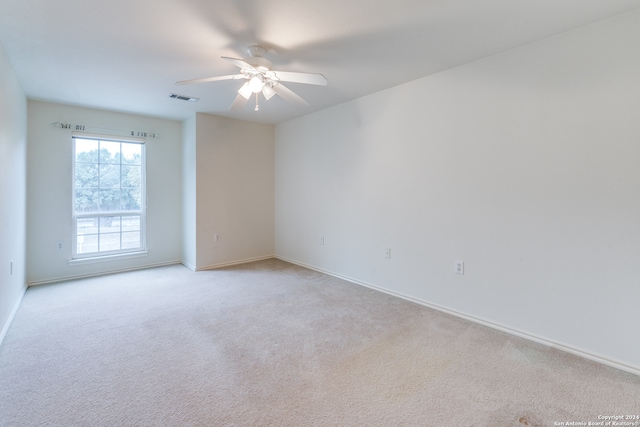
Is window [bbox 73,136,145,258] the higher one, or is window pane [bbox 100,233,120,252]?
window [bbox 73,136,145,258]

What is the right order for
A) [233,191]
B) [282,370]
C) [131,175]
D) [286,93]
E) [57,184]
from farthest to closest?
[233,191] → [131,175] → [57,184] → [286,93] → [282,370]

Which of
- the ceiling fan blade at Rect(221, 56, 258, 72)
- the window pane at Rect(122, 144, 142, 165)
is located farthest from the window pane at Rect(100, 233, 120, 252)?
the ceiling fan blade at Rect(221, 56, 258, 72)

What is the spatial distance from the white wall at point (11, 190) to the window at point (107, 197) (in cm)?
61

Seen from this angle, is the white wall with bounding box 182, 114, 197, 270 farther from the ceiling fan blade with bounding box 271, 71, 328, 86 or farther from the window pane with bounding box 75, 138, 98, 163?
the ceiling fan blade with bounding box 271, 71, 328, 86

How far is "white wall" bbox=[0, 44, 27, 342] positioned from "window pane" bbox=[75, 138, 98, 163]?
0.59 m

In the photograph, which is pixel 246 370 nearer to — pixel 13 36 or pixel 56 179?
pixel 13 36

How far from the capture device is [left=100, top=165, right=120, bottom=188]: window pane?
14.3 feet

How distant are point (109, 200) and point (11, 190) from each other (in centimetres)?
155

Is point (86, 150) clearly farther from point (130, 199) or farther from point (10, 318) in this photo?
point (10, 318)

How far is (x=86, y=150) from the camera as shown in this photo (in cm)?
421

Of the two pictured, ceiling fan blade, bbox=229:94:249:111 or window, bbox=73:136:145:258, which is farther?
window, bbox=73:136:145:258

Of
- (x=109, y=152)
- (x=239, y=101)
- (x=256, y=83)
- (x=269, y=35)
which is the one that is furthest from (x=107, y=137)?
(x=269, y=35)

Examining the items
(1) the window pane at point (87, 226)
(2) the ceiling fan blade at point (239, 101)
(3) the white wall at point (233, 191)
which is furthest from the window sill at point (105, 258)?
(2) the ceiling fan blade at point (239, 101)

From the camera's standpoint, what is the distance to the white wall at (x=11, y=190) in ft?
8.20
